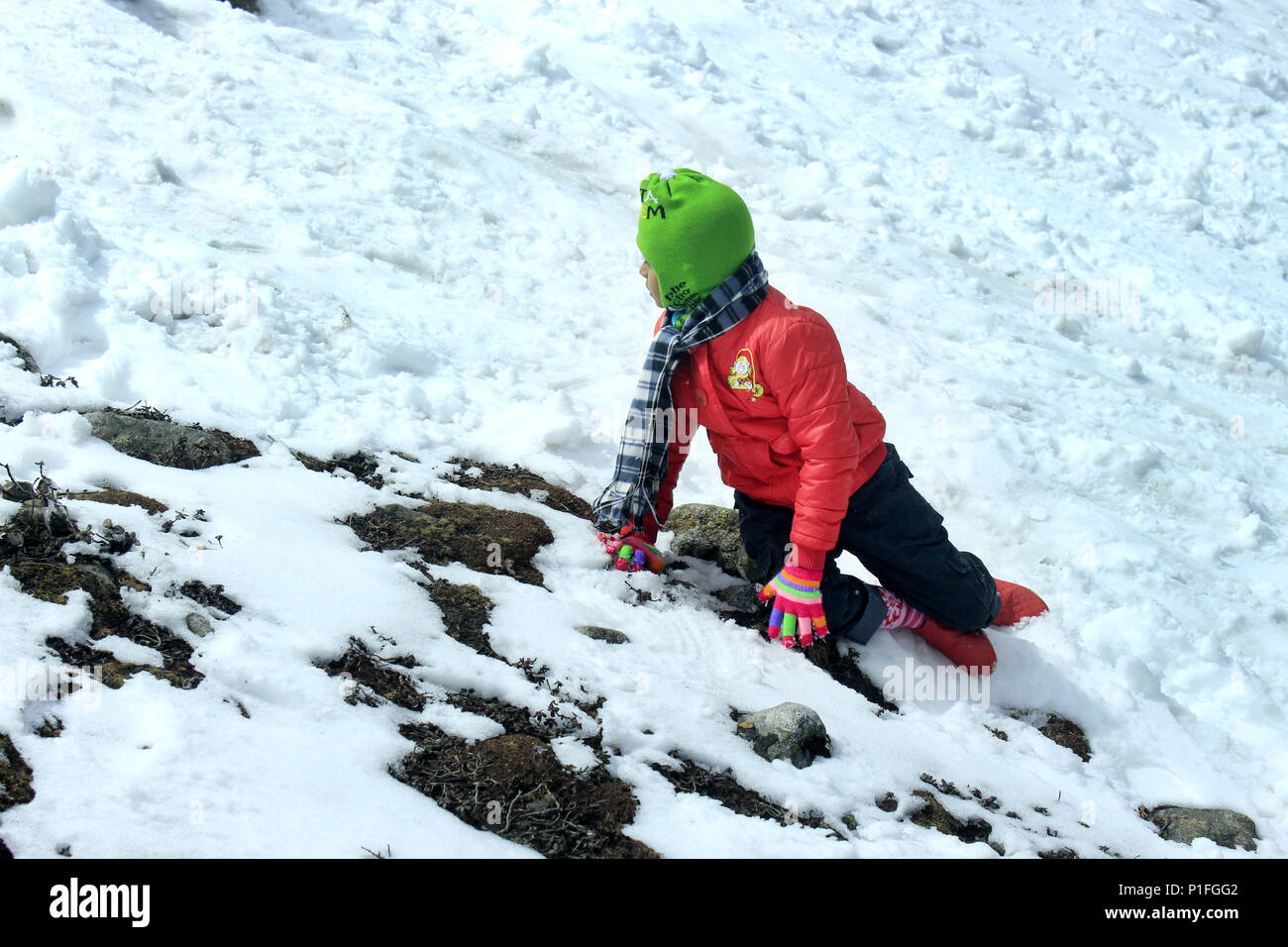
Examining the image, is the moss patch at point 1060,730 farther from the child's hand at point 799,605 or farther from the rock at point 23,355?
the rock at point 23,355

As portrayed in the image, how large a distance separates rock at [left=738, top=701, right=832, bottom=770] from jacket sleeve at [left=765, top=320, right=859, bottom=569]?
0.70m

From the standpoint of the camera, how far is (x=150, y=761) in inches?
94.2

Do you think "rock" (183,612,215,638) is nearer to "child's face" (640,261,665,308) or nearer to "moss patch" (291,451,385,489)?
"moss patch" (291,451,385,489)

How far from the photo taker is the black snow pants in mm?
4051

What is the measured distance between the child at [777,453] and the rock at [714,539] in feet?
0.60

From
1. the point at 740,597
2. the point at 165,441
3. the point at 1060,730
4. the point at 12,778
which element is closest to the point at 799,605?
the point at 740,597

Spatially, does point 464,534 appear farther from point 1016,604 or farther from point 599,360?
point 1016,604

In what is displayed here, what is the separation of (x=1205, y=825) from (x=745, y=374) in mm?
2408

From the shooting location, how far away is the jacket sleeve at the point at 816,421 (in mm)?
3639

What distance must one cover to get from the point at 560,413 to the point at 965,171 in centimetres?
643

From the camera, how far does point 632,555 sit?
4.25 metres

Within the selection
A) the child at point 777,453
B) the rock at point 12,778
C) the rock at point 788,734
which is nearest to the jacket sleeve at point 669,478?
the child at point 777,453
